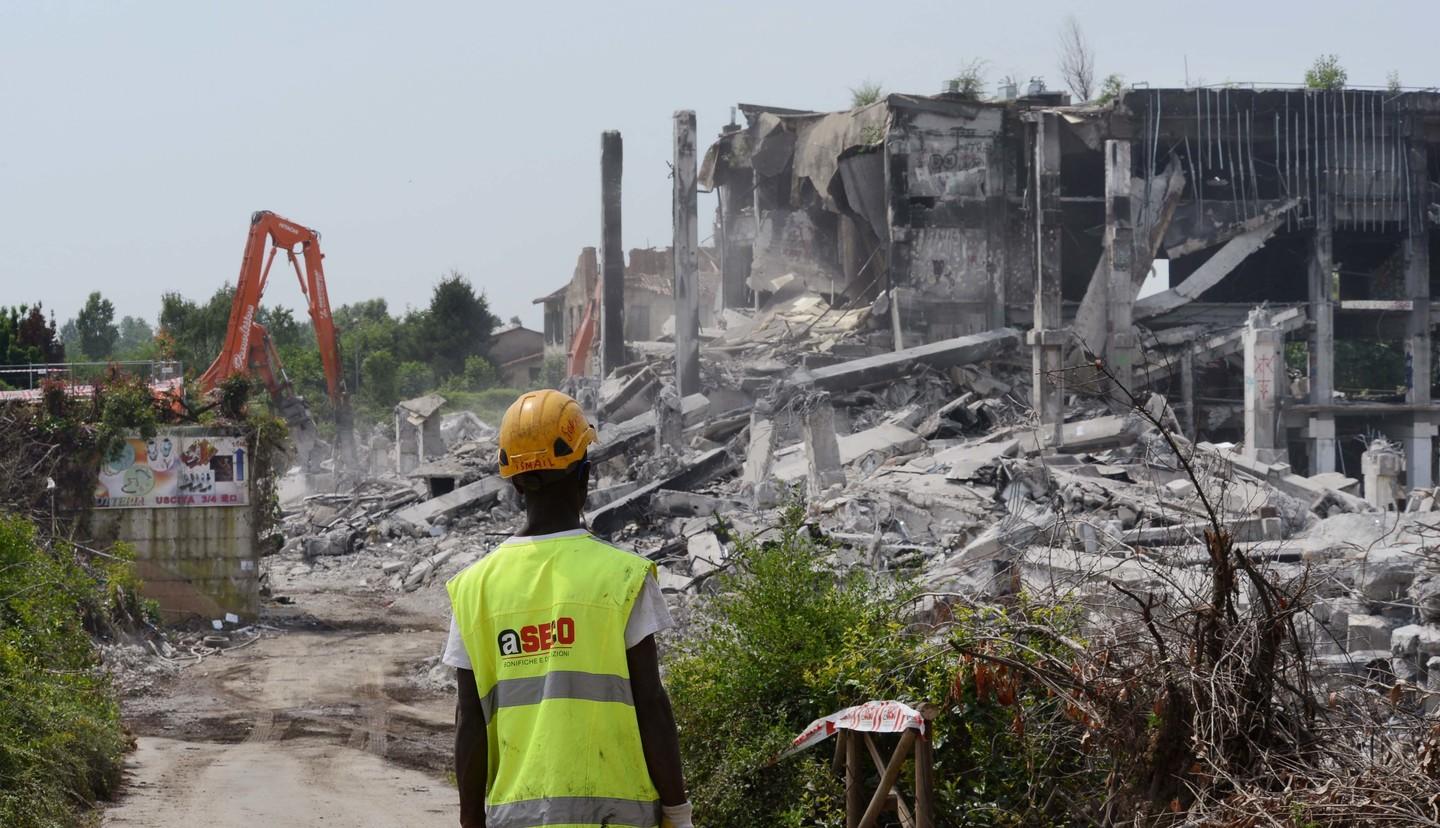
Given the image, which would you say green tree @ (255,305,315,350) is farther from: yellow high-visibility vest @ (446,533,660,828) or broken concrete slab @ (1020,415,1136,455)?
yellow high-visibility vest @ (446,533,660,828)

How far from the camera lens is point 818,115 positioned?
114 ft

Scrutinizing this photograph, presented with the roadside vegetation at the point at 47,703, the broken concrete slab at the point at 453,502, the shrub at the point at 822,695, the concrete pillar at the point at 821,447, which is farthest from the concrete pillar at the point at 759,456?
the shrub at the point at 822,695

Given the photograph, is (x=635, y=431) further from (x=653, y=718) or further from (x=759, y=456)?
(x=653, y=718)

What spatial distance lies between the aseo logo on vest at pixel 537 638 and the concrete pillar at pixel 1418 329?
32887 millimetres

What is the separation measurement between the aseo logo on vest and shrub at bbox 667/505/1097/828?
6.57 ft

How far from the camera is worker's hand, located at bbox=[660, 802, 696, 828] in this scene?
3.00 metres

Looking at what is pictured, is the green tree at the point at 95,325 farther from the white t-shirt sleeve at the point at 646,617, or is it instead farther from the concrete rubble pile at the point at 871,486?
the white t-shirt sleeve at the point at 646,617

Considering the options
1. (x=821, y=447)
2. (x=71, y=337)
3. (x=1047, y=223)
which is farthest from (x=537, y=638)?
(x=71, y=337)

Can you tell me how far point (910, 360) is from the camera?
29109 millimetres

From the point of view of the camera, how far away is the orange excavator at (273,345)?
2728 cm

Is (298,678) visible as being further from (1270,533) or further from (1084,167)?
(1084,167)

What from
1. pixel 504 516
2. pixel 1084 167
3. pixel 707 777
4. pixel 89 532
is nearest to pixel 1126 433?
pixel 504 516

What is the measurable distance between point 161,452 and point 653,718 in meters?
15.8

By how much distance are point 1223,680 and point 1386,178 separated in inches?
1276
